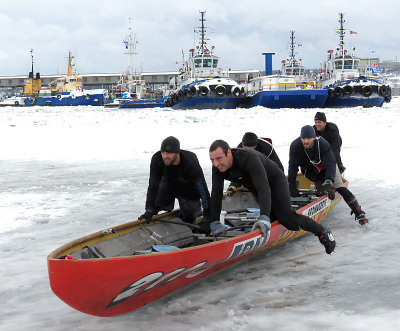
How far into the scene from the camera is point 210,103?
4650cm

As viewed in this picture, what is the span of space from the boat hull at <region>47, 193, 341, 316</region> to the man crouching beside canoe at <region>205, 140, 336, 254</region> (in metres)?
0.46

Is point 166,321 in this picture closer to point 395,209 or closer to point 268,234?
point 268,234

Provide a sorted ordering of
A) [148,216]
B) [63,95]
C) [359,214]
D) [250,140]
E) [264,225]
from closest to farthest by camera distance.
A: 1. [264,225]
2. [148,216]
3. [250,140]
4. [359,214]
5. [63,95]

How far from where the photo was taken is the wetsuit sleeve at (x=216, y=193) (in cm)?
495

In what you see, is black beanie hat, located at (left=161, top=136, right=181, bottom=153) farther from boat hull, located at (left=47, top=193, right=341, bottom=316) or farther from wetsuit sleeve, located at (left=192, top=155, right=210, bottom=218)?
boat hull, located at (left=47, top=193, right=341, bottom=316)

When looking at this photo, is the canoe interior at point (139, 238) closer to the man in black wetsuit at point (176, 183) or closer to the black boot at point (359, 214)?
the man in black wetsuit at point (176, 183)

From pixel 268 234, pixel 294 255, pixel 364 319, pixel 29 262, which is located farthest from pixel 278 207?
pixel 29 262

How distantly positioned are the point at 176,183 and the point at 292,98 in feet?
132

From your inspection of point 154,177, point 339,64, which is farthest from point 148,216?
point 339,64

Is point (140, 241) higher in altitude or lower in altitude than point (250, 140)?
lower

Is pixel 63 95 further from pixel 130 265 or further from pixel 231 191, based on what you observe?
pixel 130 265

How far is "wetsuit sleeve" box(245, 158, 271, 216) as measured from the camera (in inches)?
186

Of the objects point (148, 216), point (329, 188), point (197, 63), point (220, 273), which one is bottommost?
point (220, 273)

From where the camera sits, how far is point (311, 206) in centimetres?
623
